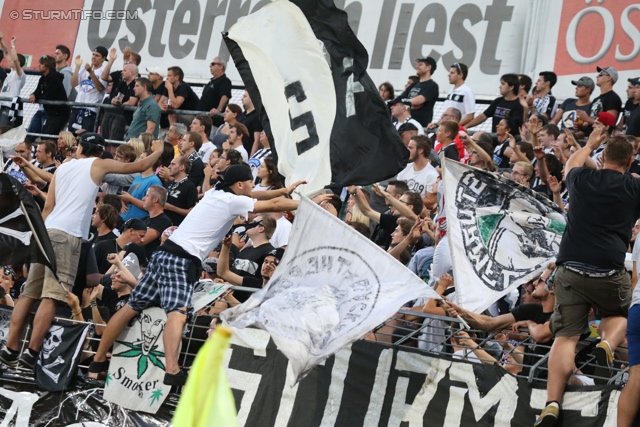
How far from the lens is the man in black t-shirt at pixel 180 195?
471 inches

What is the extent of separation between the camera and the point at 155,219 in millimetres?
11180

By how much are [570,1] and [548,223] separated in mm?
6769

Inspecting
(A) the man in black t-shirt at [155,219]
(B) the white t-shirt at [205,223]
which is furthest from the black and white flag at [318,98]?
(A) the man in black t-shirt at [155,219]

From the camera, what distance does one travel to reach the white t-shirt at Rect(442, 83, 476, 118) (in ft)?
44.2

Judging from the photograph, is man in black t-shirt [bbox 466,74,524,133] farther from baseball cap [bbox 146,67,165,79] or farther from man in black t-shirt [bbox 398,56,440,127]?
baseball cap [bbox 146,67,165,79]

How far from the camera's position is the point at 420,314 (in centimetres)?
791

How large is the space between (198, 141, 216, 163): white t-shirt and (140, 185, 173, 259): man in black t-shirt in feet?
7.30

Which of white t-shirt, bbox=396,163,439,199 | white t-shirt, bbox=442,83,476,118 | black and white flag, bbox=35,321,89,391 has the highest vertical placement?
white t-shirt, bbox=442,83,476,118

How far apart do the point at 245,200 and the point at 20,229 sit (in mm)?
2226

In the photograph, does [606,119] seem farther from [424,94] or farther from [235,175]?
[235,175]

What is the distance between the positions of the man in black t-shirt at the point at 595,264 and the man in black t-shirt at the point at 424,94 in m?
6.59

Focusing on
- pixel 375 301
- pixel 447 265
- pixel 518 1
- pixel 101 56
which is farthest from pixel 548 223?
pixel 101 56

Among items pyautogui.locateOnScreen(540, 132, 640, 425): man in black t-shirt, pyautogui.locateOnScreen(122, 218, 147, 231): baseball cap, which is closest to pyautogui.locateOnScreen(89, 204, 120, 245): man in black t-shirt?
pyautogui.locateOnScreen(122, 218, 147, 231): baseball cap

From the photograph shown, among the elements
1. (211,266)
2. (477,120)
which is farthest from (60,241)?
(477,120)
